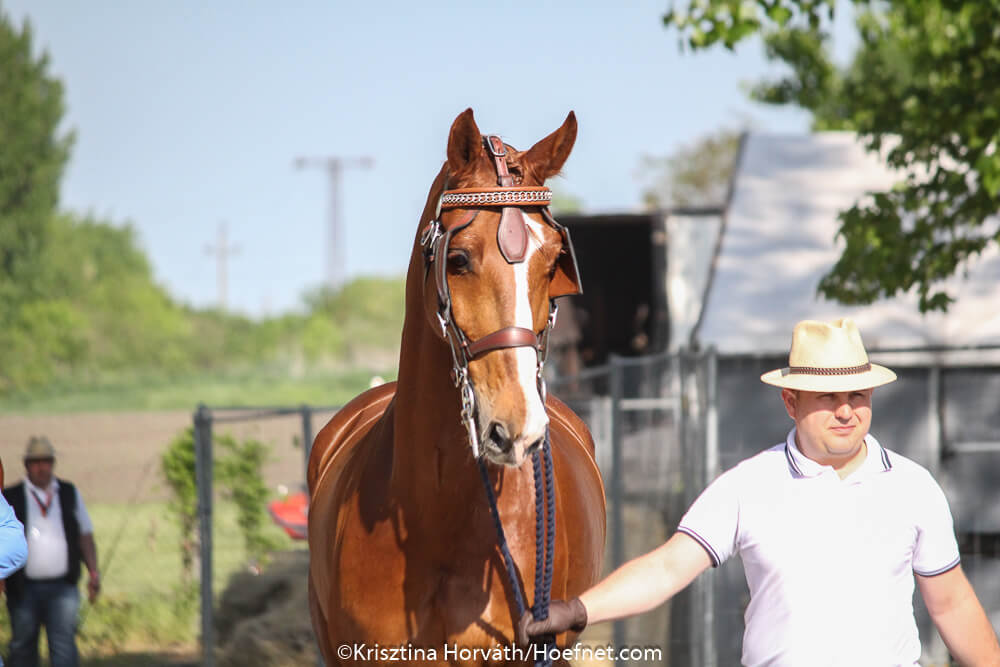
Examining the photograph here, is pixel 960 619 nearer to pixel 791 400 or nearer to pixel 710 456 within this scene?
pixel 791 400

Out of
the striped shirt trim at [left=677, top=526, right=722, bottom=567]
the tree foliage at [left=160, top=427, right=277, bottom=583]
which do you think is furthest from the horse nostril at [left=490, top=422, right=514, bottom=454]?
the tree foliage at [left=160, top=427, right=277, bottom=583]

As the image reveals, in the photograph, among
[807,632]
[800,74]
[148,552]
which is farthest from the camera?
[800,74]

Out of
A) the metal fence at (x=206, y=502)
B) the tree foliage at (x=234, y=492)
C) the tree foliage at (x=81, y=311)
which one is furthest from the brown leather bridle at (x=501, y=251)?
the tree foliage at (x=81, y=311)

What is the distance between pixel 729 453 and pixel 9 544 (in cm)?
497

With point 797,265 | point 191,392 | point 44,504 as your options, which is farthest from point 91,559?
point 191,392

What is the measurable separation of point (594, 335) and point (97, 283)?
40.6m

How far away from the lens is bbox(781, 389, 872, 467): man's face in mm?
3098

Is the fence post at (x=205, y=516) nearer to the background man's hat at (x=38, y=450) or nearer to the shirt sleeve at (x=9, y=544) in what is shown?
the background man's hat at (x=38, y=450)

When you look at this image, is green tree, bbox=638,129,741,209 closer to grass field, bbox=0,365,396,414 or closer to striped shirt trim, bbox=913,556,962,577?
grass field, bbox=0,365,396,414

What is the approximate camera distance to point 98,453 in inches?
376

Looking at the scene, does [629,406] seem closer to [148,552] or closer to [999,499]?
[999,499]

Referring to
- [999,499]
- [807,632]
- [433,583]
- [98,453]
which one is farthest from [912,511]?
[98,453]

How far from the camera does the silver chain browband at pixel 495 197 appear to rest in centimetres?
332

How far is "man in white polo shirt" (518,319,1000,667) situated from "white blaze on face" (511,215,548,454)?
1.49 feet
